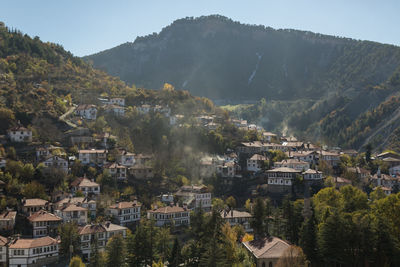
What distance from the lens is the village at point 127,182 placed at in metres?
48.8

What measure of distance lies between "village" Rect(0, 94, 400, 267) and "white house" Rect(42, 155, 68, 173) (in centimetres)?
14

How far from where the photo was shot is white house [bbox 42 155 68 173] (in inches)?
2458

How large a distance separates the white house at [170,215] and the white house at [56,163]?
49.2 feet

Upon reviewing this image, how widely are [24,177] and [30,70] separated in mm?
48524

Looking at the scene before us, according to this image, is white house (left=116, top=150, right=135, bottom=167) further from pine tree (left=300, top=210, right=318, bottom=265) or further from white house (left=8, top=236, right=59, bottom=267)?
pine tree (left=300, top=210, right=318, bottom=265)

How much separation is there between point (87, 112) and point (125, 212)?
36763 mm

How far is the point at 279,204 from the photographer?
65.4 m

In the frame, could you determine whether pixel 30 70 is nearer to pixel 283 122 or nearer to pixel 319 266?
pixel 319 266

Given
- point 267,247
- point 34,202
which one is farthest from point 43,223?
point 267,247

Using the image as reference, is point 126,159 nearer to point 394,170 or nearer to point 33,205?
point 33,205

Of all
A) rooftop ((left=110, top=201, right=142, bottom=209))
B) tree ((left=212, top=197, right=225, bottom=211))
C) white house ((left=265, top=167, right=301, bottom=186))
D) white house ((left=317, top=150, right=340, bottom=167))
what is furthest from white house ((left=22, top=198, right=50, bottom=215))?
white house ((left=317, top=150, right=340, bottom=167))

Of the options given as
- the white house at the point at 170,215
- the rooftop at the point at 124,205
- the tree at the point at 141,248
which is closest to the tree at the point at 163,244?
the tree at the point at 141,248

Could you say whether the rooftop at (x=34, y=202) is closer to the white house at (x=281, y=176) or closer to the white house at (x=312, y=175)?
the white house at (x=281, y=176)

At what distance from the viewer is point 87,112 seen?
3452 inches
